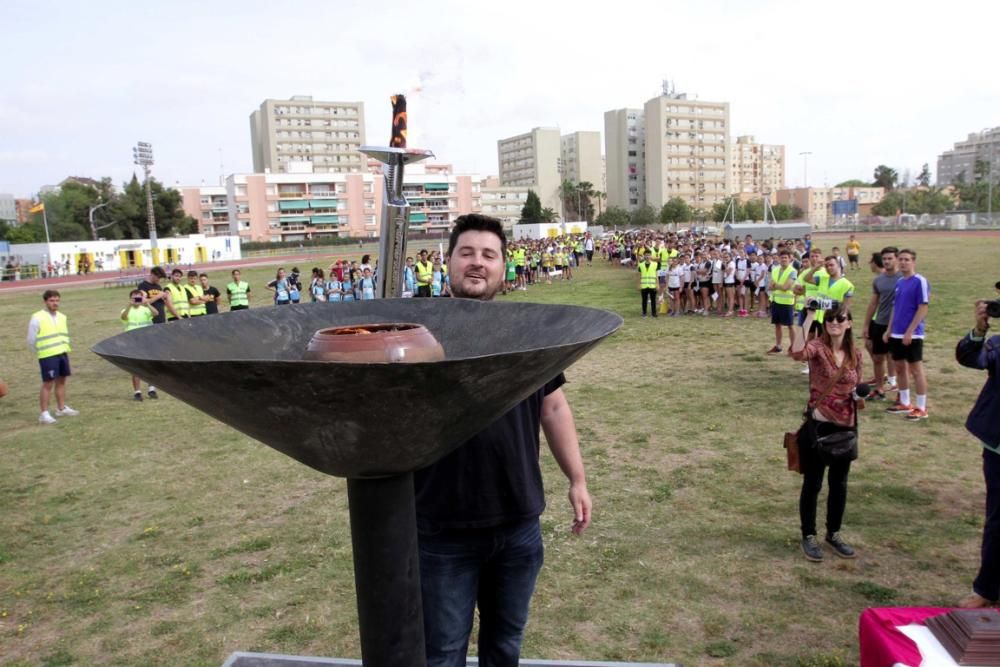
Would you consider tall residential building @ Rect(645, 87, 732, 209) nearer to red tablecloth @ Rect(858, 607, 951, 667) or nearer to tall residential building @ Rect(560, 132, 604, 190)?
tall residential building @ Rect(560, 132, 604, 190)

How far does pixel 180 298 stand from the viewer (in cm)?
1215

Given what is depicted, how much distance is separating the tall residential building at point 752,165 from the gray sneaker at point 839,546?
137425 millimetres

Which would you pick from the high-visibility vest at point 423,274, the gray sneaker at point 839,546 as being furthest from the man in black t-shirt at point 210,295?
the gray sneaker at point 839,546

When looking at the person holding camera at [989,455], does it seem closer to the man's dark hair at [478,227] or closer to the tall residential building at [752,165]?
the man's dark hair at [478,227]

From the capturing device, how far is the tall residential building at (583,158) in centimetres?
13312

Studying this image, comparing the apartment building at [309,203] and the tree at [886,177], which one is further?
the tree at [886,177]

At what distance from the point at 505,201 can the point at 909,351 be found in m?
105

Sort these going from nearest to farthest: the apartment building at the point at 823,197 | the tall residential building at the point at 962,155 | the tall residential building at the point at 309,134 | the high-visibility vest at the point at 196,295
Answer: the high-visibility vest at the point at 196,295 → the tall residential building at the point at 309,134 → the apartment building at the point at 823,197 → the tall residential building at the point at 962,155

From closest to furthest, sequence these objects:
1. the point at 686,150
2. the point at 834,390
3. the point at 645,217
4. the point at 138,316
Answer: the point at 834,390
the point at 138,316
the point at 645,217
the point at 686,150

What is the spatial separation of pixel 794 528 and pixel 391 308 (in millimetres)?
4320

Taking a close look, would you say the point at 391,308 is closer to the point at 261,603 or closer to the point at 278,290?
the point at 261,603

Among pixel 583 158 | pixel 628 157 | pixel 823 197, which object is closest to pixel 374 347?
pixel 628 157

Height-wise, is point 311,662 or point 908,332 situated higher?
point 908,332

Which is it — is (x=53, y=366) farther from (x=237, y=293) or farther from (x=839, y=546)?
(x=839, y=546)
